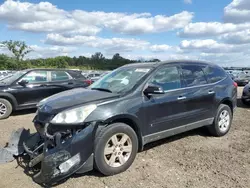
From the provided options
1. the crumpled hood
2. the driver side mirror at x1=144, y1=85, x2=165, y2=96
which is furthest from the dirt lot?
the driver side mirror at x1=144, y1=85, x2=165, y2=96

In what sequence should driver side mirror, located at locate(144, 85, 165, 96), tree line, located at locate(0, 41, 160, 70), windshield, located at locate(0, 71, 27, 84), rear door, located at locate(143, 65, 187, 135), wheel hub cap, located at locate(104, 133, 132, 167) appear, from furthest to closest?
1. tree line, located at locate(0, 41, 160, 70)
2. windshield, located at locate(0, 71, 27, 84)
3. rear door, located at locate(143, 65, 187, 135)
4. driver side mirror, located at locate(144, 85, 165, 96)
5. wheel hub cap, located at locate(104, 133, 132, 167)

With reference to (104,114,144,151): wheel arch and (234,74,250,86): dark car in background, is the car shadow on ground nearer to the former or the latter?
(104,114,144,151): wheel arch

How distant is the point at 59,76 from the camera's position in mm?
9844

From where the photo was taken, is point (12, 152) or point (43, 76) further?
point (43, 76)

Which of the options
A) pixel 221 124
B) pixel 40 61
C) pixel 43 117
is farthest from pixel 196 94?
pixel 40 61

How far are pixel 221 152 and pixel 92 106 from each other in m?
2.67

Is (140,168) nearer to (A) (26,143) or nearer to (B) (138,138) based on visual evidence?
(B) (138,138)

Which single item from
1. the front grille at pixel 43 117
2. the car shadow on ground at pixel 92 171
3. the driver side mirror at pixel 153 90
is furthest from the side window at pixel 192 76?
the front grille at pixel 43 117

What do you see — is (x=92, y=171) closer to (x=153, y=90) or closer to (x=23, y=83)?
(x=153, y=90)

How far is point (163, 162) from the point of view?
464 centimetres

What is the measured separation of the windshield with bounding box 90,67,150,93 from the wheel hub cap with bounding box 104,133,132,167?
32.6 inches

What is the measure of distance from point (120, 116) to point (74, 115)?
70cm

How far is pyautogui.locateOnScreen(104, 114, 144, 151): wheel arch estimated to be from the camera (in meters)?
4.11

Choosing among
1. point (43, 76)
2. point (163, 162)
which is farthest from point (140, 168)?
point (43, 76)
